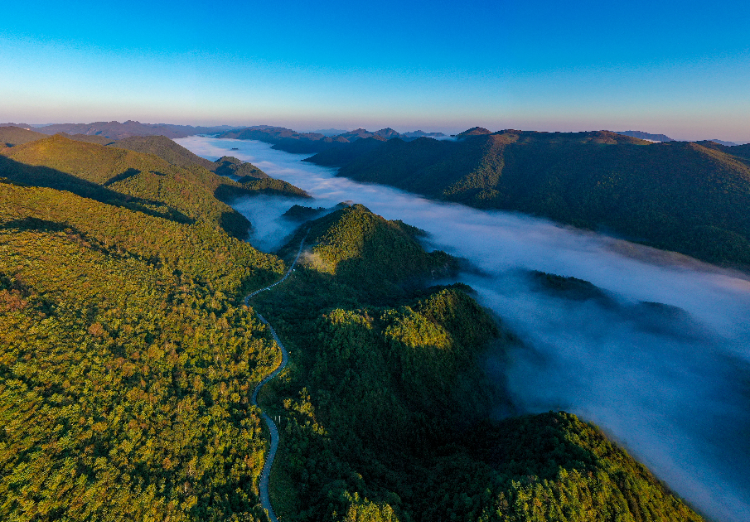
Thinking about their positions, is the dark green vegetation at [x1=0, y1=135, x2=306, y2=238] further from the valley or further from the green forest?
the green forest

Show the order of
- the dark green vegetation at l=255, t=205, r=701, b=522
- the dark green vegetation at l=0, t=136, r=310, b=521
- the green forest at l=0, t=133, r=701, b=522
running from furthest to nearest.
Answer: the dark green vegetation at l=255, t=205, r=701, b=522 < the green forest at l=0, t=133, r=701, b=522 < the dark green vegetation at l=0, t=136, r=310, b=521

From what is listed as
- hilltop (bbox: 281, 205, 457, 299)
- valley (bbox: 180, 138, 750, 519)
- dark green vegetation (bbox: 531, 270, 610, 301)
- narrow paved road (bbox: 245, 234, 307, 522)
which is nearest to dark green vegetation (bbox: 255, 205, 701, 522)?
narrow paved road (bbox: 245, 234, 307, 522)

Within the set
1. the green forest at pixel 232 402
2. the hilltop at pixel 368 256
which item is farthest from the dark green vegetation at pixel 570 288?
the green forest at pixel 232 402

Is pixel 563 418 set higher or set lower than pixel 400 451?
higher

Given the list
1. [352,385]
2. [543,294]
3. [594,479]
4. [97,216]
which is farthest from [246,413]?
[543,294]

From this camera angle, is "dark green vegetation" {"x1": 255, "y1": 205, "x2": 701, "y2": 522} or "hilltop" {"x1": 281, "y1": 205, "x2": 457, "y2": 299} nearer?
"dark green vegetation" {"x1": 255, "y1": 205, "x2": 701, "y2": 522}

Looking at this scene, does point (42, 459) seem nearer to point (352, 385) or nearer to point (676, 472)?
point (352, 385)

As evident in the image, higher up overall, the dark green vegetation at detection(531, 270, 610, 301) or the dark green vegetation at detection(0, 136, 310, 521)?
the dark green vegetation at detection(0, 136, 310, 521)
